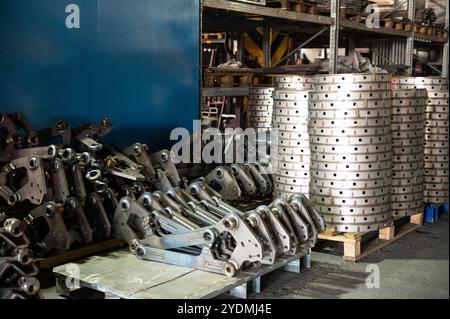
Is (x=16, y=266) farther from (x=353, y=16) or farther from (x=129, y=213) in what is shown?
(x=353, y=16)

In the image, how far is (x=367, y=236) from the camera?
5445 millimetres

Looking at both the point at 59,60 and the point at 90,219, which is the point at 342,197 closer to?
the point at 90,219

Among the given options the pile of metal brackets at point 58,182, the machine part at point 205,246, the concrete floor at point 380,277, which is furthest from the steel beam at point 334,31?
the machine part at point 205,246

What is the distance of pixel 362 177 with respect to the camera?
15.4 ft

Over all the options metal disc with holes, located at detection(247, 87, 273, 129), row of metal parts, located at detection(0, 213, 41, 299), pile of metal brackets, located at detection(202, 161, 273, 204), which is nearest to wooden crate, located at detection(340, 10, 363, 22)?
metal disc with holes, located at detection(247, 87, 273, 129)

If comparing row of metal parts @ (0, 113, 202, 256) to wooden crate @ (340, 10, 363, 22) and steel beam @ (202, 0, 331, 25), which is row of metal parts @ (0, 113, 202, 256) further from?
wooden crate @ (340, 10, 363, 22)

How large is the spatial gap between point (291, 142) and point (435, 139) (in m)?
2.15

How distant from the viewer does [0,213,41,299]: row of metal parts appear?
3.02 m

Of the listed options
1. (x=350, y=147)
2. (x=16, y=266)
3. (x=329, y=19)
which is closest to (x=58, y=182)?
(x=16, y=266)

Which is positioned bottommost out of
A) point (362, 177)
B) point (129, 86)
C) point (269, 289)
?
point (269, 289)

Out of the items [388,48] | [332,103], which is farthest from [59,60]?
[388,48]

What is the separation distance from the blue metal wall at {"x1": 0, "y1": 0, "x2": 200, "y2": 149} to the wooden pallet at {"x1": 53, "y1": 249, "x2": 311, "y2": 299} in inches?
61.4

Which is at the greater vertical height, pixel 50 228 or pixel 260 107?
pixel 260 107

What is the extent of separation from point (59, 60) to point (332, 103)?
247 cm
